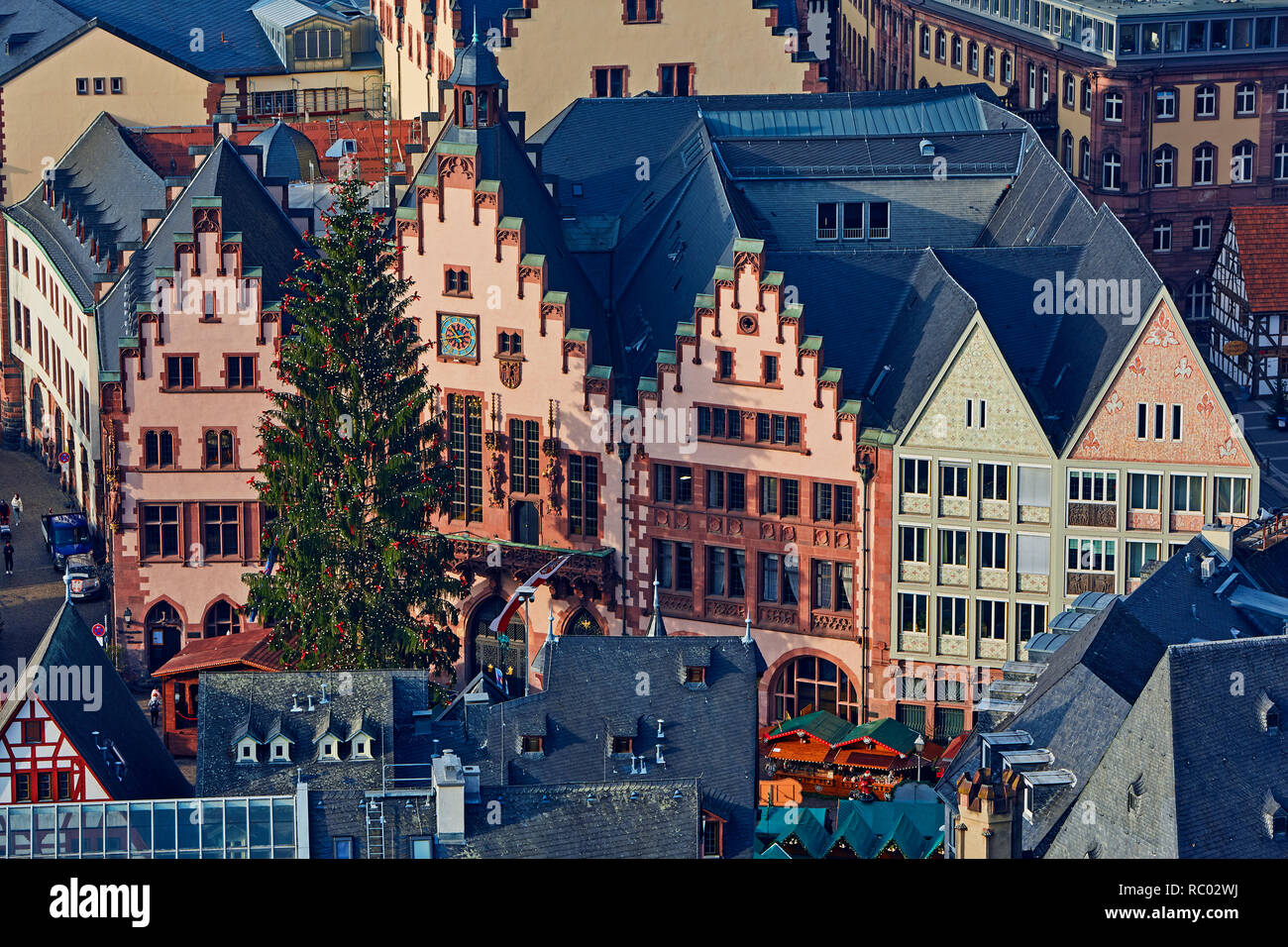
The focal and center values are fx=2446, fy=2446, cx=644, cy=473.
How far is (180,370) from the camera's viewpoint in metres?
111

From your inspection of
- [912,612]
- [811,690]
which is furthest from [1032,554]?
[811,690]

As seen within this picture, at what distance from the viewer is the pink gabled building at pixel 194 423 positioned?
109 metres

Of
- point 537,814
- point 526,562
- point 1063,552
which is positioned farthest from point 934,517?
point 537,814

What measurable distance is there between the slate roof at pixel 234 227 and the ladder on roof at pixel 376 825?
47.0 metres

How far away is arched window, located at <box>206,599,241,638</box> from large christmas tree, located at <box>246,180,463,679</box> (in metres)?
12.2

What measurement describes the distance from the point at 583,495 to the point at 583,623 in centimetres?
589

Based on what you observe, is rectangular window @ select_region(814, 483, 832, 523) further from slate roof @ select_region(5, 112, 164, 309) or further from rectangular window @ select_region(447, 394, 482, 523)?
slate roof @ select_region(5, 112, 164, 309)

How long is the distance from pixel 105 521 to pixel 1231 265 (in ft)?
235

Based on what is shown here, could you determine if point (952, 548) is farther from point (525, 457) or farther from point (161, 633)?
point (161, 633)

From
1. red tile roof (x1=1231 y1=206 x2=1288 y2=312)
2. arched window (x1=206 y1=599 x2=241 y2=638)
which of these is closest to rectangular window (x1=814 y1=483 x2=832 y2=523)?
arched window (x1=206 y1=599 x2=241 y2=638)

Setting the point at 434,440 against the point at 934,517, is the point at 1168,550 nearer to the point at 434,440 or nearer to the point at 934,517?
the point at 934,517

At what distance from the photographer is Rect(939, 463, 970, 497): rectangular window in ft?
329

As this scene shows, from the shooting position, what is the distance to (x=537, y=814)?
6756 cm

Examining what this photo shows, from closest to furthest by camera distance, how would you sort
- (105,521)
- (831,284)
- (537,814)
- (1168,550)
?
1. (537,814)
2. (1168,550)
3. (831,284)
4. (105,521)
